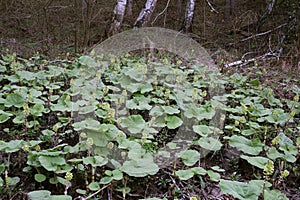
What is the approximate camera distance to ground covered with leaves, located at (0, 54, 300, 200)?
5.77 ft

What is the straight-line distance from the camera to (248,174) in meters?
2.14

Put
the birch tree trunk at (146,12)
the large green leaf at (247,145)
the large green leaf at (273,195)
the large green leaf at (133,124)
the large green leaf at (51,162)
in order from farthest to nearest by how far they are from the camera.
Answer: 1. the birch tree trunk at (146,12)
2. the large green leaf at (133,124)
3. the large green leaf at (247,145)
4. the large green leaf at (51,162)
5. the large green leaf at (273,195)

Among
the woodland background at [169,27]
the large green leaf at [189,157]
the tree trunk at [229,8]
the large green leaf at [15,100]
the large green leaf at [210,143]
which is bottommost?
the large green leaf at [189,157]

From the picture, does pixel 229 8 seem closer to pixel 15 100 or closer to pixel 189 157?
pixel 15 100

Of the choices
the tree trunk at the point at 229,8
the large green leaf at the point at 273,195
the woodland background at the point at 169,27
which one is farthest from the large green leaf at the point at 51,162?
the tree trunk at the point at 229,8

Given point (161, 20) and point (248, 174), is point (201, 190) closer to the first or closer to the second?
point (248, 174)

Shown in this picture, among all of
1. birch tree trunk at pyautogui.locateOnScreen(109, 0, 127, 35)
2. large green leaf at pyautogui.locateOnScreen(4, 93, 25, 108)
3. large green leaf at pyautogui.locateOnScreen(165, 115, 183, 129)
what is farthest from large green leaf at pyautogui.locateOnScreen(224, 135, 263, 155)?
birch tree trunk at pyautogui.locateOnScreen(109, 0, 127, 35)

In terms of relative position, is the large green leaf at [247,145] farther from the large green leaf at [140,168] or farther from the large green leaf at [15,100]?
the large green leaf at [15,100]

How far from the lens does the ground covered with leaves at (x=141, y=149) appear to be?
1.76m

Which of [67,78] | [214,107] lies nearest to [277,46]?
[214,107]

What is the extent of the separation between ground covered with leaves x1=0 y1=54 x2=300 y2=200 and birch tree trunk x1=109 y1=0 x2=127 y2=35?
4.13 metres

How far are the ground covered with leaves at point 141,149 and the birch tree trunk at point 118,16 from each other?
4131mm

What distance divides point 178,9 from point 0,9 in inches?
267

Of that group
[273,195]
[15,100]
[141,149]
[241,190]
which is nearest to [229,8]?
[15,100]
